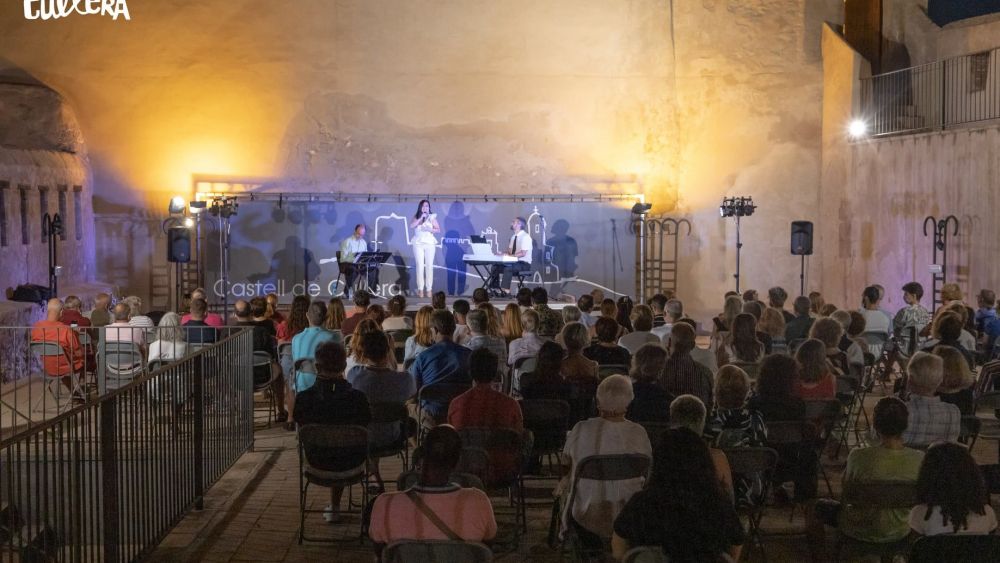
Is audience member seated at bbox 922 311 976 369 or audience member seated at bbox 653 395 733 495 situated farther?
audience member seated at bbox 922 311 976 369

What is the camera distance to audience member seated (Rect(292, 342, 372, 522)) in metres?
5.25

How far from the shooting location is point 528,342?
7.31 metres

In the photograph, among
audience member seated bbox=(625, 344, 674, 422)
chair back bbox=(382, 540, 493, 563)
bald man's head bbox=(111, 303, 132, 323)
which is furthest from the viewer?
bald man's head bbox=(111, 303, 132, 323)

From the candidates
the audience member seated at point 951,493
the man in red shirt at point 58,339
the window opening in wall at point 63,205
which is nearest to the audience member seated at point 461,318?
the man in red shirt at point 58,339

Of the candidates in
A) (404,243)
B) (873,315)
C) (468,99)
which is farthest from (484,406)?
(468,99)

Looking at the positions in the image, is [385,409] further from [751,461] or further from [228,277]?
[228,277]

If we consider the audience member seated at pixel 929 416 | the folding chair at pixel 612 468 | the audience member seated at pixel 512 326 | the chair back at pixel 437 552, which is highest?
the audience member seated at pixel 512 326

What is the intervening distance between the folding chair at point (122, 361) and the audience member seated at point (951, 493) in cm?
596

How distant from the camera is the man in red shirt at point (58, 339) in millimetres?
8219

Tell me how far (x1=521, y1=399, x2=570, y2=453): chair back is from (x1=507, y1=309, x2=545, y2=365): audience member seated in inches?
48.5

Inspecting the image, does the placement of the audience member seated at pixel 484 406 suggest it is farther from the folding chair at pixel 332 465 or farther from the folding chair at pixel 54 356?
the folding chair at pixel 54 356

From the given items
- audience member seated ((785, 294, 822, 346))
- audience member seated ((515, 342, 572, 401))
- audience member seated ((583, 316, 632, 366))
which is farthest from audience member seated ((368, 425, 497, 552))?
audience member seated ((785, 294, 822, 346))

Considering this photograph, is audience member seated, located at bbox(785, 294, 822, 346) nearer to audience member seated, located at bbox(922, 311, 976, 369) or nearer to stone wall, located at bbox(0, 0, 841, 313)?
audience member seated, located at bbox(922, 311, 976, 369)

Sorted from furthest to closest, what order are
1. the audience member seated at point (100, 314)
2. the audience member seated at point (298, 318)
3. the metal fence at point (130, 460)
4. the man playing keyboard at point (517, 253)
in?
the man playing keyboard at point (517, 253), the audience member seated at point (100, 314), the audience member seated at point (298, 318), the metal fence at point (130, 460)
